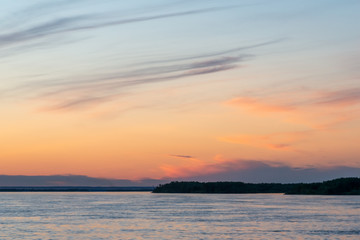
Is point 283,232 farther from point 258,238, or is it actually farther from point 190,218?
point 190,218

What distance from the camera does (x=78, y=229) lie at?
62.2 meters

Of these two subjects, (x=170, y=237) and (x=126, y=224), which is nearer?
(x=170, y=237)

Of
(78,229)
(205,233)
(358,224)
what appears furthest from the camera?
(358,224)

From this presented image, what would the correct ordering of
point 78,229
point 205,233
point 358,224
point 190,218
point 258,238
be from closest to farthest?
point 258,238 → point 205,233 → point 78,229 → point 358,224 → point 190,218

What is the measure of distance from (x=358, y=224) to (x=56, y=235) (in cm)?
3185

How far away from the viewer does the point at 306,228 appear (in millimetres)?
62812

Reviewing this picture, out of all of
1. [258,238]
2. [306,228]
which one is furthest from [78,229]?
[306,228]

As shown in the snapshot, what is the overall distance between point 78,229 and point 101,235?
21.2 feet

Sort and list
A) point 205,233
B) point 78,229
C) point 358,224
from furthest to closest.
A: 1. point 358,224
2. point 78,229
3. point 205,233

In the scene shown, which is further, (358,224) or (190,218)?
(190,218)

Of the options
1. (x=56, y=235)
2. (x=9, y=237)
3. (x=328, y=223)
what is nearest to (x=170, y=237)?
(x=56, y=235)

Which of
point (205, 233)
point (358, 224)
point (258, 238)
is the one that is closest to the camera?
point (258, 238)

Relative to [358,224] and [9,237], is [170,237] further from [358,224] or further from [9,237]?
[358,224]

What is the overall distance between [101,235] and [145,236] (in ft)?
13.4
